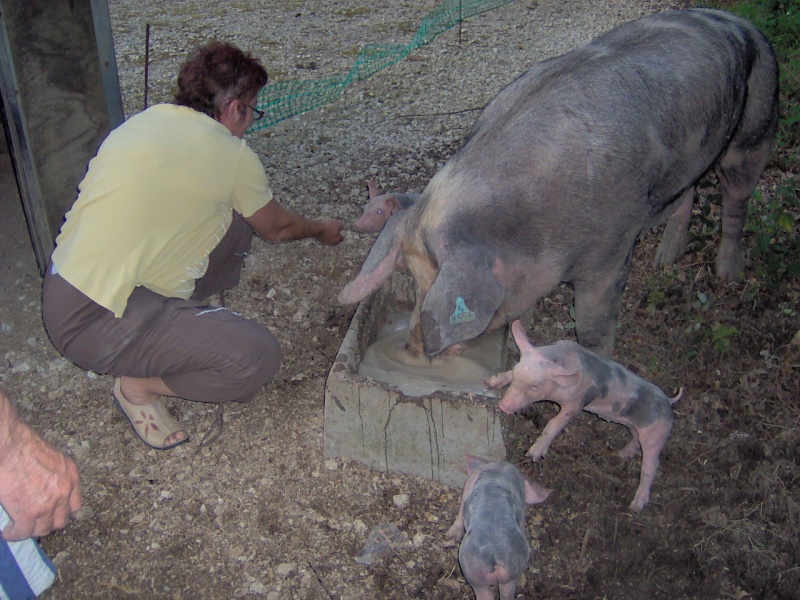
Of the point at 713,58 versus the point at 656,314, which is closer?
the point at 713,58

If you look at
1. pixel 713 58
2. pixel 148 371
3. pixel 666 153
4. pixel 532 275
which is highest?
pixel 713 58

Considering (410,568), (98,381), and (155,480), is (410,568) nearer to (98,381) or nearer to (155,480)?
(155,480)

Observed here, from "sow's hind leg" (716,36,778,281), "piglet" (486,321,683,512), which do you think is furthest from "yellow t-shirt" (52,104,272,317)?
"sow's hind leg" (716,36,778,281)

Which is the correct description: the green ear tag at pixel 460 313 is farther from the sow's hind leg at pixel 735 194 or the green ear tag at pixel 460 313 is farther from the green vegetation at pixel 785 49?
the green vegetation at pixel 785 49

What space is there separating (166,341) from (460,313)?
1.13m

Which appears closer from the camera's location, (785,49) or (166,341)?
(166,341)

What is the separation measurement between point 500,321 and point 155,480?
1.56 meters

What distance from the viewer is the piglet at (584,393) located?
110 inches

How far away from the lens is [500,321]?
322 centimetres

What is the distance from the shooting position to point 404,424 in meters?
3.04

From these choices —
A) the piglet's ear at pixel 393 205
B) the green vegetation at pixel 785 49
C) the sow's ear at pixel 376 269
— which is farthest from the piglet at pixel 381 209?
the green vegetation at pixel 785 49

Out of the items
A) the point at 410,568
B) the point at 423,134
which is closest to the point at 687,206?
the point at 423,134

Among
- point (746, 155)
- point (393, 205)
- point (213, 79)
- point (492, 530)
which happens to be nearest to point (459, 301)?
point (492, 530)

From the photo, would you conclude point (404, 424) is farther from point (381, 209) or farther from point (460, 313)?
point (381, 209)
